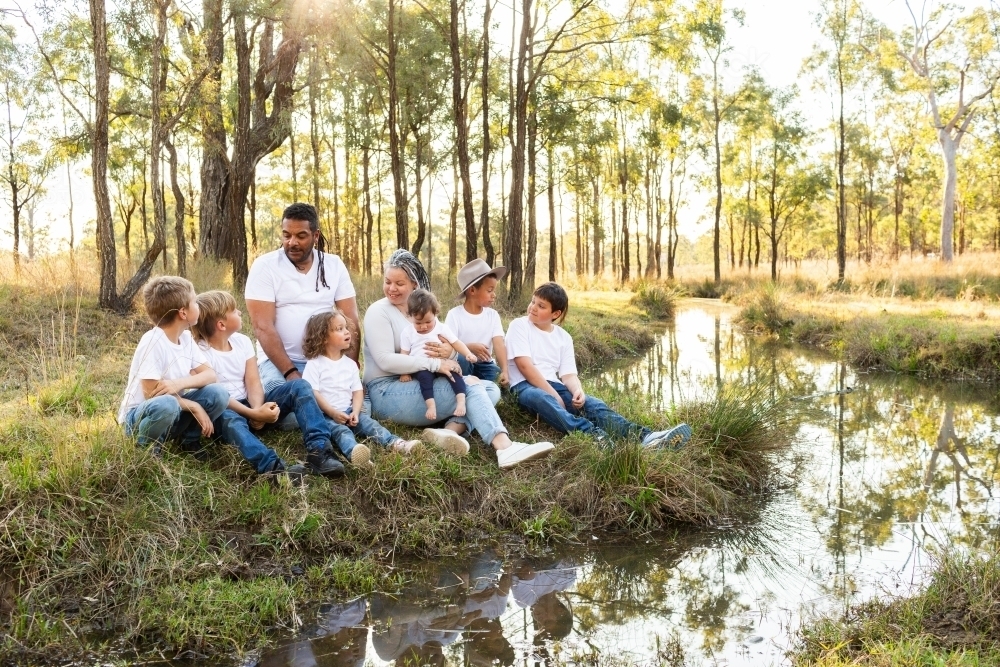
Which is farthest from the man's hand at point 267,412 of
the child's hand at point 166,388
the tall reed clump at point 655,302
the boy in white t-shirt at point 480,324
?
the tall reed clump at point 655,302

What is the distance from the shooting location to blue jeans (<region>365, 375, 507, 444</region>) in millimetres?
5031

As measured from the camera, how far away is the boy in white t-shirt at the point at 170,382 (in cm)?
394

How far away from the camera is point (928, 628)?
2957 millimetres

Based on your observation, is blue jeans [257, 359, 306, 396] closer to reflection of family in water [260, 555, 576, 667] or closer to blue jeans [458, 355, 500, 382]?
blue jeans [458, 355, 500, 382]

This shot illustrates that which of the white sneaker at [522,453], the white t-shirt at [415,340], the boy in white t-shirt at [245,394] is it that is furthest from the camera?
the white t-shirt at [415,340]

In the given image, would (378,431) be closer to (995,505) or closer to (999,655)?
(999,655)

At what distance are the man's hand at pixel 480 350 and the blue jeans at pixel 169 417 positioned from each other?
1962 millimetres

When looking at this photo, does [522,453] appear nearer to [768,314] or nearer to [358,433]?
[358,433]

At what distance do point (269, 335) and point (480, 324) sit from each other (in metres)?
1.60

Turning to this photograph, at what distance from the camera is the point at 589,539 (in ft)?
14.2

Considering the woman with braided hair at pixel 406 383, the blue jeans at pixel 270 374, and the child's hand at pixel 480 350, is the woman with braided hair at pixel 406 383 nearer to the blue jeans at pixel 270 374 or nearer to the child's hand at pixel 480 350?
the child's hand at pixel 480 350

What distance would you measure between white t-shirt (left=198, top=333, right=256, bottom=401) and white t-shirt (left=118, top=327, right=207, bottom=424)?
0.72 feet

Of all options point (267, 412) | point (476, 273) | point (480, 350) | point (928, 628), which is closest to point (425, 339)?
point (480, 350)

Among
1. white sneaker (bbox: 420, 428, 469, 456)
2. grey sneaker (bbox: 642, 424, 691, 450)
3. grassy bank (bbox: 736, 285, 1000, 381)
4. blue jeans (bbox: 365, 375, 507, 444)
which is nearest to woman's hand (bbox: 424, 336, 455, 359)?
blue jeans (bbox: 365, 375, 507, 444)
